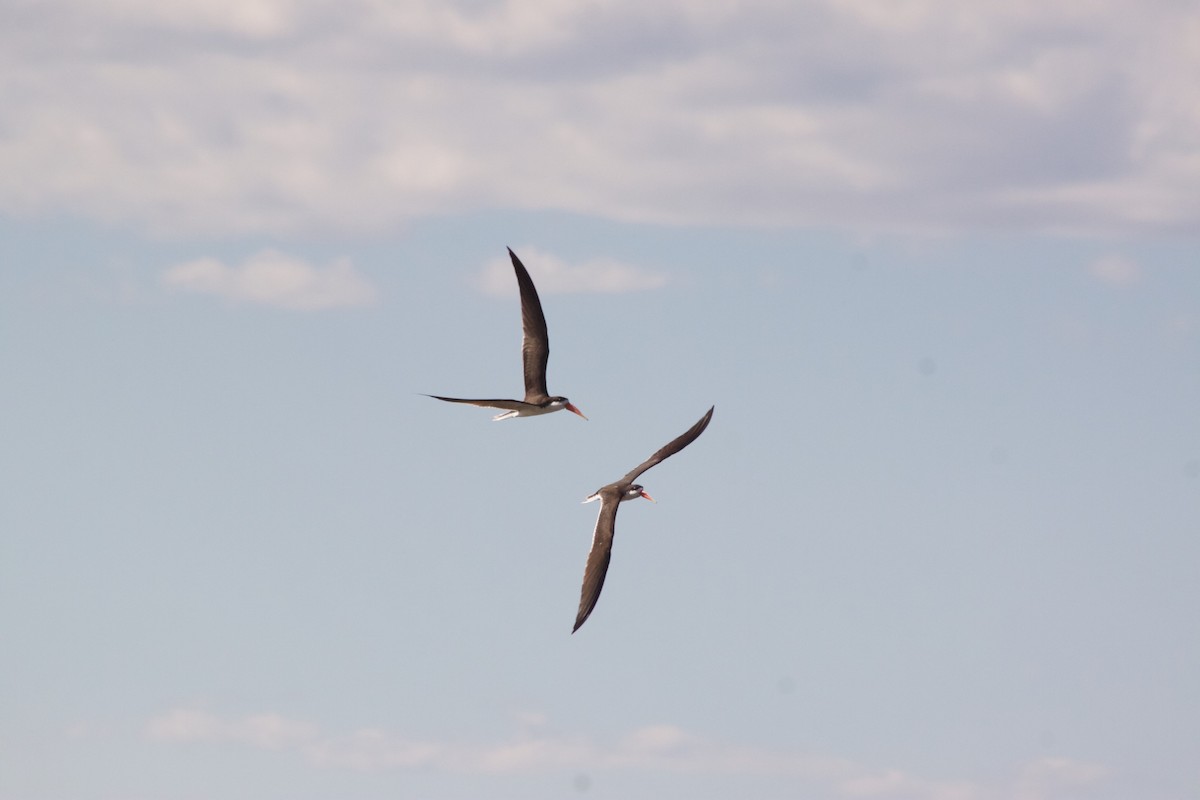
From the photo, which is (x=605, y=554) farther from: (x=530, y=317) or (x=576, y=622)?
(x=530, y=317)

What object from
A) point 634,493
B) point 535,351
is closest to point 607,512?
point 634,493

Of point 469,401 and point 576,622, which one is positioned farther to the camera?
point 469,401

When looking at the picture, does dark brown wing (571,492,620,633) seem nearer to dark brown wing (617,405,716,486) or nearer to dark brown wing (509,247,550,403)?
dark brown wing (617,405,716,486)

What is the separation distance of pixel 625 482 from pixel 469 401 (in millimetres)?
5311

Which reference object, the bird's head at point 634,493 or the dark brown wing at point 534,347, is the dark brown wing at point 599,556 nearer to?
the bird's head at point 634,493

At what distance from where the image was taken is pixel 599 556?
45906 millimetres

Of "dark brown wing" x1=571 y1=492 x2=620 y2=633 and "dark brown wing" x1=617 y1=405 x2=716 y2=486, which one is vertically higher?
"dark brown wing" x1=617 y1=405 x2=716 y2=486

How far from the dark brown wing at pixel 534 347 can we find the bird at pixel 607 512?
7202 millimetres

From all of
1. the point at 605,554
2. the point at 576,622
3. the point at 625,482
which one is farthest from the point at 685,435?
the point at 576,622

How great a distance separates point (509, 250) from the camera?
50844 mm

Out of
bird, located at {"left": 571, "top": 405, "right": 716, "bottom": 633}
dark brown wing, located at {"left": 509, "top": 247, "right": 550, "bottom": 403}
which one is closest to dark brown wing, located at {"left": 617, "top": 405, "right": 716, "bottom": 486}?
bird, located at {"left": 571, "top": 405, "right": 716, "bottom": 633}

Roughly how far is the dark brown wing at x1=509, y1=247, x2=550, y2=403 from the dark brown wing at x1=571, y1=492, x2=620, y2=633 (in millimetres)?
8758

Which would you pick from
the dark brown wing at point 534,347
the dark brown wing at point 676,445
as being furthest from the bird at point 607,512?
the dark brown wing at point 534,347

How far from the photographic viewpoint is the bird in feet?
147
